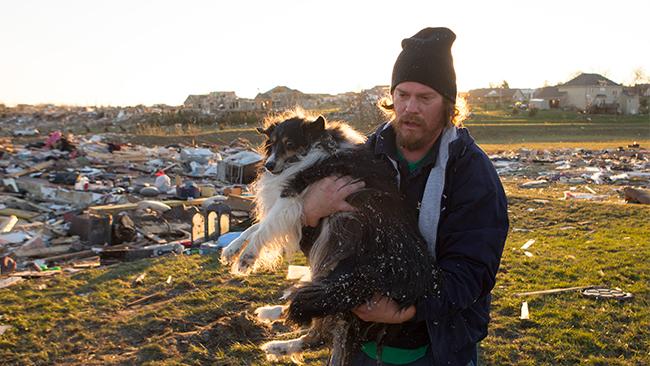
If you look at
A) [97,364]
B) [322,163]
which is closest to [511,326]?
[322,163]

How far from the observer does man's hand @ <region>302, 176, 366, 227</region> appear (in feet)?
10.9

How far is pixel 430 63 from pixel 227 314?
17.3ft

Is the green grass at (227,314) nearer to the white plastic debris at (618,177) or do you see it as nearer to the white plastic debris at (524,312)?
the white plastic debris at (524,312)

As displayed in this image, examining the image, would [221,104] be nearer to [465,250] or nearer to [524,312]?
[524,312]

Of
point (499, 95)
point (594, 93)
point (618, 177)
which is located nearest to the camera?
point (618, 177)

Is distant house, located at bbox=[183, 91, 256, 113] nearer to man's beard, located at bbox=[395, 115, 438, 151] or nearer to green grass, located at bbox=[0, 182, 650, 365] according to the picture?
green grass, located at bbox=[0, 182, 650, 365]

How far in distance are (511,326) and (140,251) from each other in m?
7.16

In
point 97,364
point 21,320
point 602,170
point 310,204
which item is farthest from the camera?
point 602,170

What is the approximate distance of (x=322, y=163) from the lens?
3869 mm

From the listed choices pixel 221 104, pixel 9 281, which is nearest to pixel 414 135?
pixel 9 281

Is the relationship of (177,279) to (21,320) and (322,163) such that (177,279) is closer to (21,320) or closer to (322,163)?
(21,320)

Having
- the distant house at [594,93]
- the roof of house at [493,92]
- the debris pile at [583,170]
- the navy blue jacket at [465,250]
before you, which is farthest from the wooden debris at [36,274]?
the roof of house at [493,92]

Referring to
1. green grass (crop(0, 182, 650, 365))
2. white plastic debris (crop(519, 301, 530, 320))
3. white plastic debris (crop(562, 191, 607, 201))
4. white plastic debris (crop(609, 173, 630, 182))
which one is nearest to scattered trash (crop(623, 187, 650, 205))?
white plastic debris (crop(562, 191, 607, 201))

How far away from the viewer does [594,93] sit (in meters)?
83.7
